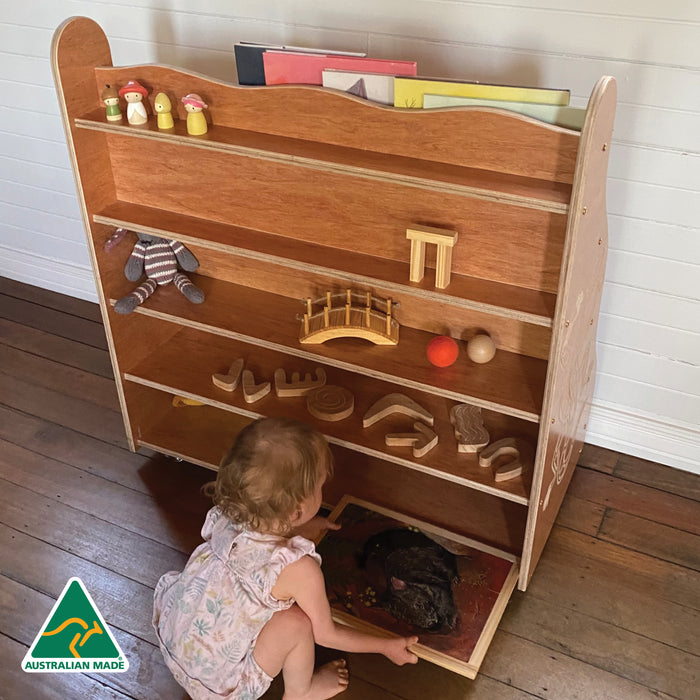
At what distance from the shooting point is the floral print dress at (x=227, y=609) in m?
1.47

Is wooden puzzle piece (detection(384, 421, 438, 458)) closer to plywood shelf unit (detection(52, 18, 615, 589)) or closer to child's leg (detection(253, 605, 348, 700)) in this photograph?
plywood shelf unit (detection(52, 18, 615, 589))

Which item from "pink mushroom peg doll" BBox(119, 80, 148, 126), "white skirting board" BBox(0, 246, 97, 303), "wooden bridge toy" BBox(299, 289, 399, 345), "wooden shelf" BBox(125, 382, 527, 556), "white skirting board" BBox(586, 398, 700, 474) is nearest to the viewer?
"pink mushroom peg doll" BBox(119, 80, 148, 126)

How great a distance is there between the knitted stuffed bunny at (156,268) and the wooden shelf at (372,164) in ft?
1.20

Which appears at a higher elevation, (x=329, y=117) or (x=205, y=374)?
(x=329, y=117)

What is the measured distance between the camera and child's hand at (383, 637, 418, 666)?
163 centimetres

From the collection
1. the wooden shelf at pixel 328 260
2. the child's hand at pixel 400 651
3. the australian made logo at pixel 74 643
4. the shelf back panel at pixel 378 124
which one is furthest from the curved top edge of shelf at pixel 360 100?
the australian made logo at pixel 74 643

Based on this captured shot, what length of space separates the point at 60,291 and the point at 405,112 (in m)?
1.97

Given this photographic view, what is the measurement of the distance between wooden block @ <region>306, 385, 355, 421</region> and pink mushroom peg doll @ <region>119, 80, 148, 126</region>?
0.77m

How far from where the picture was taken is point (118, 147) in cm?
195

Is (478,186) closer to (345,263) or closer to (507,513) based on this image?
(345,263)

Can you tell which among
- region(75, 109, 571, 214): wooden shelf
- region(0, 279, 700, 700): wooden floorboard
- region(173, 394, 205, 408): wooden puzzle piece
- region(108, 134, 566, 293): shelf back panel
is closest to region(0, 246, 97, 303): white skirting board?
region(0, 279, 700, 700): wooden floorboard

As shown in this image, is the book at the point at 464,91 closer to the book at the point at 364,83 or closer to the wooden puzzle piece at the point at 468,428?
the book at the point at 364,83

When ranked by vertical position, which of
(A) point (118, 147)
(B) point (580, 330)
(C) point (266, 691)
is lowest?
(C) point (266, 691)

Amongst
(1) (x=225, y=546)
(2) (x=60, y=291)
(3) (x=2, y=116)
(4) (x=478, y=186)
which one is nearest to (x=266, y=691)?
(1) (x=225, y=546)
